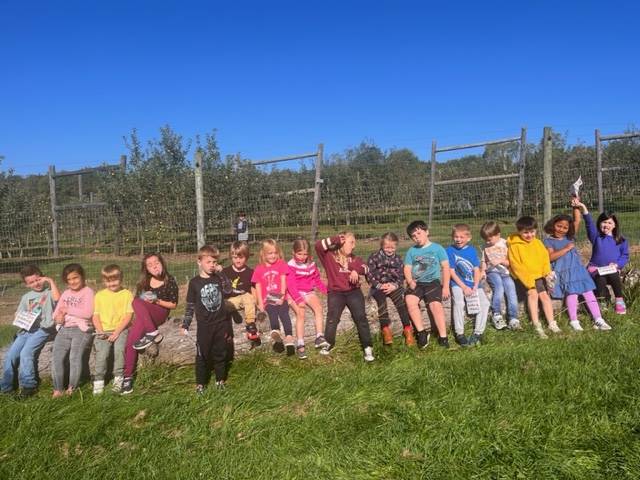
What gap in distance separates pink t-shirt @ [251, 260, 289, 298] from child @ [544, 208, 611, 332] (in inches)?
118

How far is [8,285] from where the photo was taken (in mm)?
11438

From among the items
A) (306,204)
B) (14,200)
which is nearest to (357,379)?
(306,204)

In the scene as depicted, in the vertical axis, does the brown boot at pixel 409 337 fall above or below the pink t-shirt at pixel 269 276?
below

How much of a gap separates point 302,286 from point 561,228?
3.03m

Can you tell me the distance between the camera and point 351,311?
16.8 ft

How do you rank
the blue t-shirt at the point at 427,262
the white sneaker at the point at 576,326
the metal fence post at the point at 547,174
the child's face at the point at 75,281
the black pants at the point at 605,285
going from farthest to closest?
the metal fence post at the point at 547,174 → the black pants at the point at 605,285 → the white sneaker at the point at 576,326 → the blue t-shirt at the point at 427,262 → the child's face at the point at 75,281

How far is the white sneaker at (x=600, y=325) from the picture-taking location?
538cm

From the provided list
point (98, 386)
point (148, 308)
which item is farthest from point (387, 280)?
point (98, 386)

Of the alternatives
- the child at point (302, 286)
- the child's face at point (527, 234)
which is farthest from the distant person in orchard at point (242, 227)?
the child's face at point (527, 234)

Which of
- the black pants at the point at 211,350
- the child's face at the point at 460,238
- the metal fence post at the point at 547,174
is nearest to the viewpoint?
the black pants at the point at 211,350

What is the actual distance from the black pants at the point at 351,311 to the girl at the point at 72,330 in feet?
7.15

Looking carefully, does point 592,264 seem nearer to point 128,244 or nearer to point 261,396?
point 261,396

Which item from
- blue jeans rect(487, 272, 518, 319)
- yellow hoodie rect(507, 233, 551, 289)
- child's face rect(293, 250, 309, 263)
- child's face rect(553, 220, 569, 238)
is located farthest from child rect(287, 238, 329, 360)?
child's face rect(553, 220, 569, 238)

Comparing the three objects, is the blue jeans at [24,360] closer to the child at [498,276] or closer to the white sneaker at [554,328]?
the child at [498,276]
